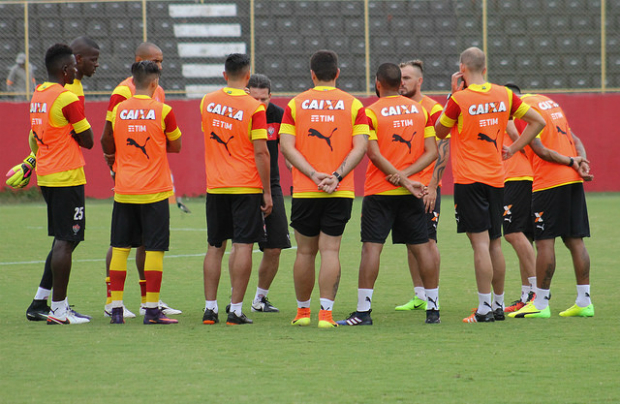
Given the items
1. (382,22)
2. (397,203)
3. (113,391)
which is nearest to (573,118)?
Answer: (382,22)

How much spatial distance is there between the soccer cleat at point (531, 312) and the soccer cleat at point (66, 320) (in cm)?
348

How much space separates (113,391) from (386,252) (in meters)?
7.31

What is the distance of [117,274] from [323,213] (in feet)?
5.58

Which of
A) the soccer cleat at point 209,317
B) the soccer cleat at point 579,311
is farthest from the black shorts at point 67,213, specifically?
the soccer cleat at point 579,311

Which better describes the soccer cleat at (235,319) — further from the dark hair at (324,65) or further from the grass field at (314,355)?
the dark hair at (324,65)

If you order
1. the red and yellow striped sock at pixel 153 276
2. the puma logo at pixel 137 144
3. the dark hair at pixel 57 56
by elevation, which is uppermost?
the dark hair at pixel 57 56

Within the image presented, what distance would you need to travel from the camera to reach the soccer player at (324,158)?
661cm

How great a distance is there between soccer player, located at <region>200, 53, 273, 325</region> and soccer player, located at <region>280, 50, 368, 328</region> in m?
0.26

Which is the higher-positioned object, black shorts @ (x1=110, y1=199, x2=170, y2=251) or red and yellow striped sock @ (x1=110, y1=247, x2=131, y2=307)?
black shorts @ (x1=110, y1=199, x2=170, y2=251)

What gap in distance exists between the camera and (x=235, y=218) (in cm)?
685

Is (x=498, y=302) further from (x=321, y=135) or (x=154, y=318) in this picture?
(x=154, y=318)

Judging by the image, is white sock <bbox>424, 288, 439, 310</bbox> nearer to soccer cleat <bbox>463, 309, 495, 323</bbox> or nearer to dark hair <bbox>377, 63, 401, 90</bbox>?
soccer cleat <bbox>463, 309, 495, 323</bbox>

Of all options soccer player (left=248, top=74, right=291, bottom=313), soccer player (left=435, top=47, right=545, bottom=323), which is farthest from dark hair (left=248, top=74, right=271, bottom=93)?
soccer player (left=435, top=47, right=545, bottom=323)

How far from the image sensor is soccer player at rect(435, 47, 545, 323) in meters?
6.80
